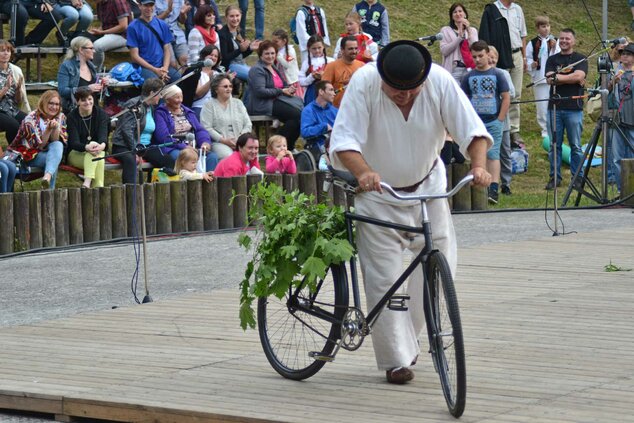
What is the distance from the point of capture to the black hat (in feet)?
20.9

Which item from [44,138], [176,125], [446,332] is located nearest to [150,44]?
[176,125]

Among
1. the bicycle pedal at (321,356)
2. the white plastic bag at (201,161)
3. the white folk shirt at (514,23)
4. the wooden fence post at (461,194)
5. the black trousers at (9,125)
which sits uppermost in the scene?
the white folk shirt at (514,23)

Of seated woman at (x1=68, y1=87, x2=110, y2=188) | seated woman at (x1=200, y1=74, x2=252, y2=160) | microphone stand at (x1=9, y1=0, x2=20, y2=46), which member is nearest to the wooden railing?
seated woman at (x1=68, y1=87, x2=110, y2=188)

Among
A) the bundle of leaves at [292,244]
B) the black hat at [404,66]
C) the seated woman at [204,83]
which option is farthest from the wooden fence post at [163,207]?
the black hat at [404,66]

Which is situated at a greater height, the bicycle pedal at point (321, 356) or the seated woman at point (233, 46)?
the seated woman at point (233, 46)

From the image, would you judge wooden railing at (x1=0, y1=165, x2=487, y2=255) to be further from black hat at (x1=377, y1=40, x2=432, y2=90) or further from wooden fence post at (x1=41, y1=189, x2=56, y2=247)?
black hat at (x1=377, y1=40, x2=432, y2=90)

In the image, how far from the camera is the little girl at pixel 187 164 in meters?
14.5

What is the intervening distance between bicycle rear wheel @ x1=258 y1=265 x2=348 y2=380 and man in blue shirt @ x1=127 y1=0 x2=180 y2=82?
9.94 metres

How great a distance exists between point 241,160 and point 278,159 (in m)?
0.51

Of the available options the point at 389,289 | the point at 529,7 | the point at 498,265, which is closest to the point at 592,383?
the point at 389,289

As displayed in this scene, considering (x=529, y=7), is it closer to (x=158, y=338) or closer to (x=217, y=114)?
(x=217, y=114)

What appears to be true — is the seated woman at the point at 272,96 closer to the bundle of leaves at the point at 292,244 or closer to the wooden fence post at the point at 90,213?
the wooden fence post at the point at 90,213

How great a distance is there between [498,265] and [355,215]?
175 inches

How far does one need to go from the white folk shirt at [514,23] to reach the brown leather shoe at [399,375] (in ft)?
43.4
